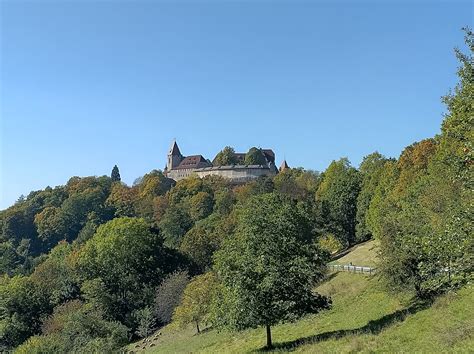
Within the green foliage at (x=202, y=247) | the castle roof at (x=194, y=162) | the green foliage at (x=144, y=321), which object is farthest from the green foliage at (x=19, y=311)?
the castle roof at (x=194, y=162)

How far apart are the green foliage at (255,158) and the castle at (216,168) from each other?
1618mm

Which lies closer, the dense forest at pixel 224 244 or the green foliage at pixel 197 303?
the dense forest at pixel 224 244

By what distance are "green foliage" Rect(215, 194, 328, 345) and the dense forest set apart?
2.7 inches

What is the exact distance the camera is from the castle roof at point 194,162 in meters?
183

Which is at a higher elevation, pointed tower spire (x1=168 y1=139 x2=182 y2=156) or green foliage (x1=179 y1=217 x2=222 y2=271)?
pointed tower spire (x1=168 y1=139 x2=182 y2=156)

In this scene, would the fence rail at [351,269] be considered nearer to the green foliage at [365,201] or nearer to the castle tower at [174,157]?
the green foliage at [365,201]

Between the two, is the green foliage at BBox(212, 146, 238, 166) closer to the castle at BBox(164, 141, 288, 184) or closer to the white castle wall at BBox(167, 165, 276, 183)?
the castle at BBox(164, 141, 288, 184)

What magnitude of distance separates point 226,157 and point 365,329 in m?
149

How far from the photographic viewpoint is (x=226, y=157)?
561ft

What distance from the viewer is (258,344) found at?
2570 cm

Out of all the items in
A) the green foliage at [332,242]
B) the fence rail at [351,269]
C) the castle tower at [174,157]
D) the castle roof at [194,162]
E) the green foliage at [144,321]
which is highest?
the castle tower at [174,157]

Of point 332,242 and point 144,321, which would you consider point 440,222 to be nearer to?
point 144,321

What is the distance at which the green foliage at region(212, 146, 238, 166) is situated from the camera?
171 meters

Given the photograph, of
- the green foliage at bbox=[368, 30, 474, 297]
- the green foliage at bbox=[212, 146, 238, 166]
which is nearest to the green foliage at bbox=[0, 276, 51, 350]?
the green foliage at bbox=[368, 30, 474, 297]
